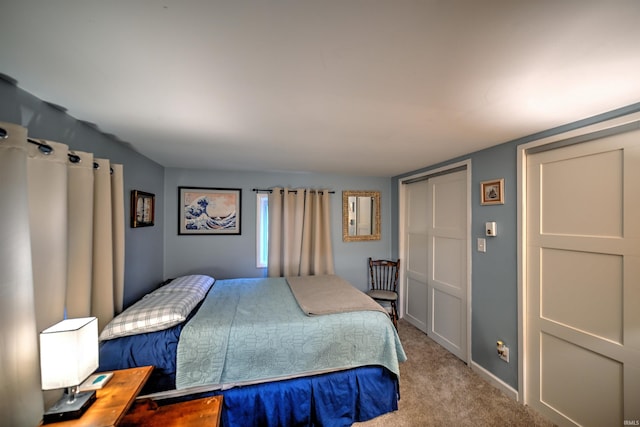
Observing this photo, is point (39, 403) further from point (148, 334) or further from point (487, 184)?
point (487, 184)

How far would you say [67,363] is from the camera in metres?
1.06

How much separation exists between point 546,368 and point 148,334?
9.93ft

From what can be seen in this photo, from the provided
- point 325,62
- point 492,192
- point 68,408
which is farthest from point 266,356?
point 492,192

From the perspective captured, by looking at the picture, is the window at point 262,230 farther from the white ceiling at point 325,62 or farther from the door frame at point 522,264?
the door frame at point 522,264

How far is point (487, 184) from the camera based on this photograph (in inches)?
88.7

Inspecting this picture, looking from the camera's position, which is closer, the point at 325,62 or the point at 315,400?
the point at 325,62

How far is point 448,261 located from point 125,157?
3.63 meters

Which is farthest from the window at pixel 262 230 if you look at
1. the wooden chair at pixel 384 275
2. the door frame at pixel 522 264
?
the door frame at pixel 522 264

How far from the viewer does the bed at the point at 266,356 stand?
63.0 inches

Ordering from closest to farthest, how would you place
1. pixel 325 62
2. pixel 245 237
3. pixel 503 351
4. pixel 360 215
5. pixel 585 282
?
pixel 325 62, pixel 585 282, pixel 503 351, pixel 245 237, pixel 360 215

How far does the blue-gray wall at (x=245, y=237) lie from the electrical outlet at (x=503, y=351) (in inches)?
76.2

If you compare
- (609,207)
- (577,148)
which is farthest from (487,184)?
(609,207)

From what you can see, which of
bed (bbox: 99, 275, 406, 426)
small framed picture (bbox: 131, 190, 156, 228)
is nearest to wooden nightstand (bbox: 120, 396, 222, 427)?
bed (bbox: 99, 275, 406, 426)

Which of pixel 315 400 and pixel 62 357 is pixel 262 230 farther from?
pixel 62 357
